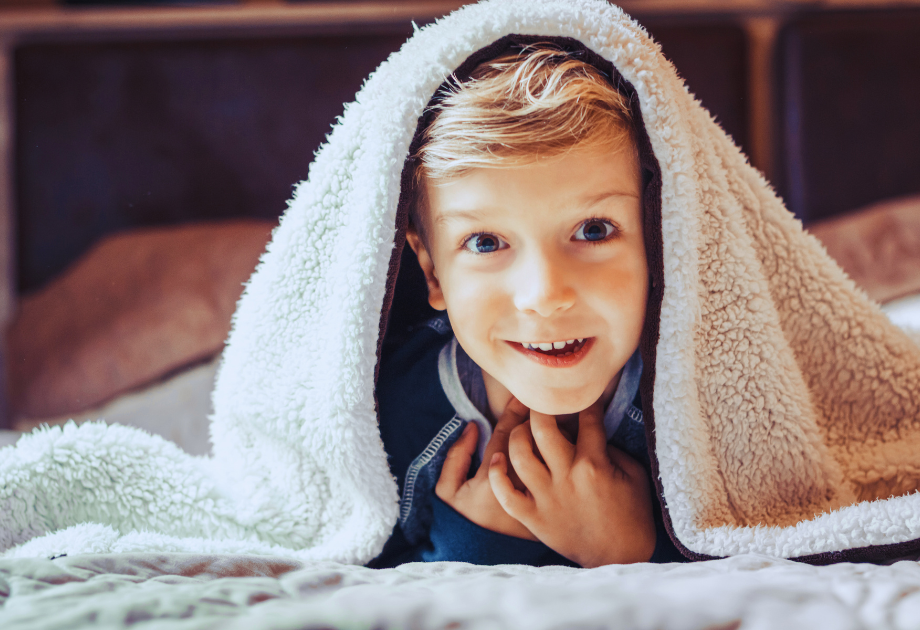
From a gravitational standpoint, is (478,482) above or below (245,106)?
below

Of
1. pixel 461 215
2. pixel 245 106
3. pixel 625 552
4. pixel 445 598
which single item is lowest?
pixel 625 552

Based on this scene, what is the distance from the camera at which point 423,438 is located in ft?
2.39

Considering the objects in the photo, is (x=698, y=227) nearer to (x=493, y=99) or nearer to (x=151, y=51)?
(x=493, y=99)

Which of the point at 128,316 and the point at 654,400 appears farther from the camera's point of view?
the point at 128,316

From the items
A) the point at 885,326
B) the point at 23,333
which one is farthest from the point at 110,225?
the point at 885,326

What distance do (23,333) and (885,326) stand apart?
58.7 inches

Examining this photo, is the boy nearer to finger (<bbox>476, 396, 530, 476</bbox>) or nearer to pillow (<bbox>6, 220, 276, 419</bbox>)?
finger (<bbox>476, 396, 530, 476</bbox>)

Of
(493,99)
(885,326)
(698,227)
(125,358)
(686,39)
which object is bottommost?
(125,358)

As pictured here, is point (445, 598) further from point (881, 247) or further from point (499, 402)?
point (881, 247)

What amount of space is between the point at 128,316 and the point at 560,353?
101 centimetres

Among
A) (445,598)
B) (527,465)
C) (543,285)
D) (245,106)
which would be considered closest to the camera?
(445,598)

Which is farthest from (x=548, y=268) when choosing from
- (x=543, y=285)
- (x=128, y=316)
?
(x=128, y=316)

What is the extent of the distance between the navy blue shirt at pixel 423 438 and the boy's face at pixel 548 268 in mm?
111

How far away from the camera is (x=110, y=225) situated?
158cm
